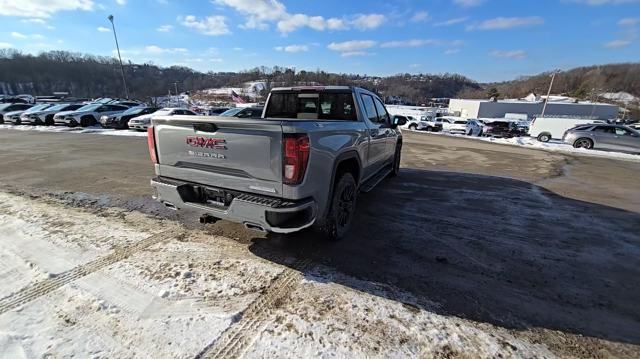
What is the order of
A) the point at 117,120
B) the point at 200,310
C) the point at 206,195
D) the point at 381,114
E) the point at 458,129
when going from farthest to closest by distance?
the point at 458,129
the point at 117,120
the point at 381,114
the point at 206,195
the point at 200,310

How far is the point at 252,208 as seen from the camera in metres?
2.94

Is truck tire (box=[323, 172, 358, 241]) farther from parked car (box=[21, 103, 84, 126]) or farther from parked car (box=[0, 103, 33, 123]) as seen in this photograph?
parked car (box=[0, 103, 33, 123])

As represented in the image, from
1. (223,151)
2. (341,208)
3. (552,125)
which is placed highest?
(223,151)

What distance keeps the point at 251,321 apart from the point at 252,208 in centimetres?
97

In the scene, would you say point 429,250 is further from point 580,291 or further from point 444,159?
point 444,159

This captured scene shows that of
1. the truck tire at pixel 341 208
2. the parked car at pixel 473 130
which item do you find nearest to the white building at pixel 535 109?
the parked car at pixel 473 130

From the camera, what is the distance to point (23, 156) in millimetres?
9375

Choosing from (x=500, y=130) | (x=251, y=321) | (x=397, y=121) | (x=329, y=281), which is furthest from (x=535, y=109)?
(x=251, y=321)

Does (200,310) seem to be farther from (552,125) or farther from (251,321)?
(552,125)

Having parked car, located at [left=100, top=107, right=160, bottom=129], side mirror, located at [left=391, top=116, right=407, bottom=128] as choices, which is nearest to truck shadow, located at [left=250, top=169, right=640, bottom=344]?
side mirror, located at [left=391, top=116, right=407, bottom=128]

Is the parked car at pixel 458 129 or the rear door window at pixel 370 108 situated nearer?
the rear door window at pixel 370 108

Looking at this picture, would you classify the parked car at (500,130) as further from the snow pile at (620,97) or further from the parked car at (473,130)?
the snow pile at (620,97)

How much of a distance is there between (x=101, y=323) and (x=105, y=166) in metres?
6.99

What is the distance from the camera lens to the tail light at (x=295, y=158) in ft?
9.23
